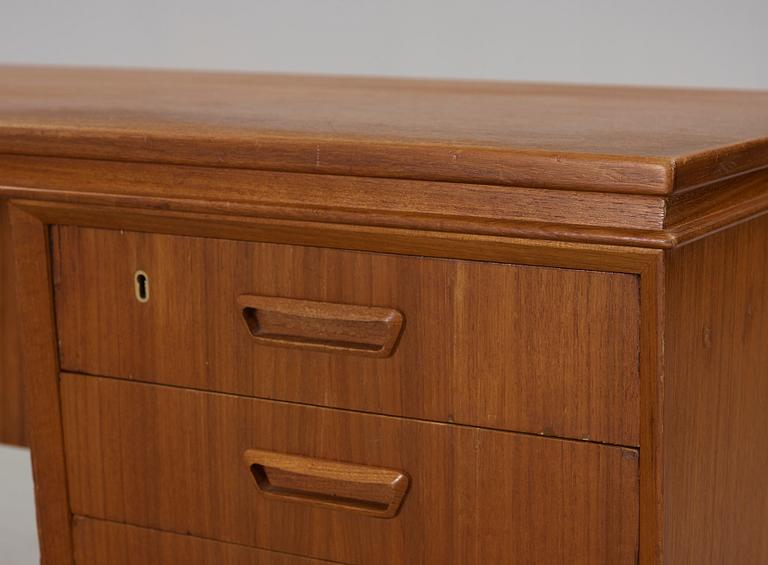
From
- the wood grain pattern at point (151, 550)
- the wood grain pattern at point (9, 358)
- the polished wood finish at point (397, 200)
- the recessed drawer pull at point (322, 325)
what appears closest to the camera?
the polished wood finish at point (397, 200)

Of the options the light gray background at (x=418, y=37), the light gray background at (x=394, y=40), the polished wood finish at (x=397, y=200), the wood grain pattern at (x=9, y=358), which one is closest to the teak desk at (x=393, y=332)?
the polished wood finish at (x=397, y=200)

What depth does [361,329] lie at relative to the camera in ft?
3.26

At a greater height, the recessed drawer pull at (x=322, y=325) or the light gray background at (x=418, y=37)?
the light gray background at (x=418, y=37)

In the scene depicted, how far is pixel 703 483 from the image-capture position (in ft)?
3.24

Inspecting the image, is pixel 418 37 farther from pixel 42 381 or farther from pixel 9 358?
pixel 42 381

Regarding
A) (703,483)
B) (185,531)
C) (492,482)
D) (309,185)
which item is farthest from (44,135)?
(703,483)

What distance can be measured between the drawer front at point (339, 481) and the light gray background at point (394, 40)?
0.70 meters

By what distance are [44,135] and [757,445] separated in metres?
0.66

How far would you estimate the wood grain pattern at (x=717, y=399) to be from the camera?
910mm

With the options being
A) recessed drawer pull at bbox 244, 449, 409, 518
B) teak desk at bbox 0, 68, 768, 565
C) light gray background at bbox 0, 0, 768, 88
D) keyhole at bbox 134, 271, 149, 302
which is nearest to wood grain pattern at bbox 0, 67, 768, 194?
teak desk at bbox 0, 68, 768, 565

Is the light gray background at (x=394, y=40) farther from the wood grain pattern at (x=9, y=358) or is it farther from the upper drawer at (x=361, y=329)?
the upper drawer at (x=361, y=329)

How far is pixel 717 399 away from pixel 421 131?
12.2 inches

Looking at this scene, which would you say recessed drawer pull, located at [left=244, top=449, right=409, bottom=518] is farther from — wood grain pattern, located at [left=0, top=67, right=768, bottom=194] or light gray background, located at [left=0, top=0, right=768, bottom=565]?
light gray background, located at [left=0, top=0, right=768, bottom=565]

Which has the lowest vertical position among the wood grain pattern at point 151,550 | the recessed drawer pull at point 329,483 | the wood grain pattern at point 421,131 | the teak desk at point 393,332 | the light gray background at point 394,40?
the wood grain pattern at point 151,550
